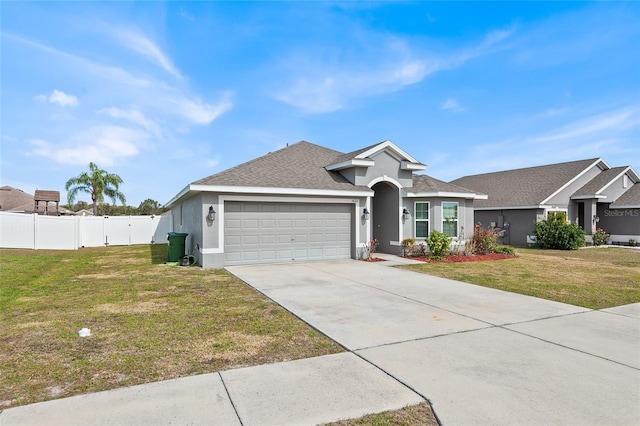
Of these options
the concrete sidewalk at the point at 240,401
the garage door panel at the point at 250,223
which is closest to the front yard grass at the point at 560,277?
the garage door panel at the point at 250,223

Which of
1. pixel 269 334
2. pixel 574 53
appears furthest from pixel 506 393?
pixel 574 53

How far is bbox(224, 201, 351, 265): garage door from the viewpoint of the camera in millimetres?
12578

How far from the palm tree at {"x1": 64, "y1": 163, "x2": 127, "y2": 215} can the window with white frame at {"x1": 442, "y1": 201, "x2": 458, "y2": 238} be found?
3273cm

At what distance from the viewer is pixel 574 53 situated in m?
12.8

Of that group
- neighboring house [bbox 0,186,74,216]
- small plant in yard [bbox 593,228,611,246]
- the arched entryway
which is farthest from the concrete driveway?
neighboring house [bbox 0,186,74,216]

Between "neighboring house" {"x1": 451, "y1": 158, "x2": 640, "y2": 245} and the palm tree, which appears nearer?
"neighboring house" {"x1": 451, "y1": 158, "x2": 640, "y2": 245}

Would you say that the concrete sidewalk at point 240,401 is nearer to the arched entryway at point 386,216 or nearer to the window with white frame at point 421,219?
the arched entryway at point 386,216

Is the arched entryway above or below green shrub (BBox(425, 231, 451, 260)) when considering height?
above

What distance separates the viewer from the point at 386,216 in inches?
653

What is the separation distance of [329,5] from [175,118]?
30.0 feet

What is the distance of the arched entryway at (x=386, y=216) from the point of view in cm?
1594

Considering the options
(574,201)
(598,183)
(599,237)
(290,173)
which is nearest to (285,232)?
(290,173)

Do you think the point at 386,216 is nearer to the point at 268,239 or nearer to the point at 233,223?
the point at 268,239

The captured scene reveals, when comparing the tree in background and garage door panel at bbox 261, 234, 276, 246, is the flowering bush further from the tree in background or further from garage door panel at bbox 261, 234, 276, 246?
the tree in background
